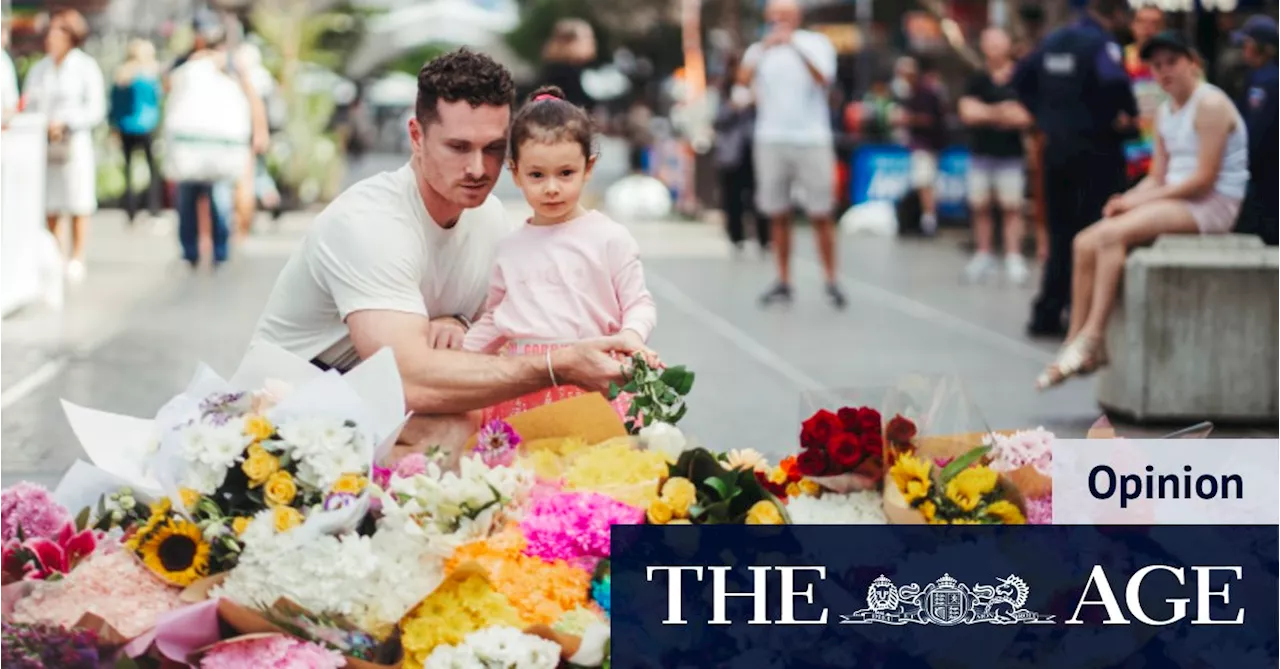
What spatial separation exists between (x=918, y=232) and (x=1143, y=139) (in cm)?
868

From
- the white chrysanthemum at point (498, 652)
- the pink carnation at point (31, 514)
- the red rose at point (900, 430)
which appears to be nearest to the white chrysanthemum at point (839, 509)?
the red rose at point (900, 430)

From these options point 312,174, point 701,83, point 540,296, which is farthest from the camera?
point 701,83

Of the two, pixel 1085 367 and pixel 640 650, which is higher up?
pixel 640 650

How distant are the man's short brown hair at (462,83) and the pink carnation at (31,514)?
1.06 meters

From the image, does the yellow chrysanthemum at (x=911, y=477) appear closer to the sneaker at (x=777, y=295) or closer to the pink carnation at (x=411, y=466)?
the pink carnation at (x=411, y=466)

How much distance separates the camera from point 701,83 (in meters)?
30.6

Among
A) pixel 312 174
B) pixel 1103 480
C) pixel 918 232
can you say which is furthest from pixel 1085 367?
pixel 312 174

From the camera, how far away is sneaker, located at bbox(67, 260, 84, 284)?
1417cm

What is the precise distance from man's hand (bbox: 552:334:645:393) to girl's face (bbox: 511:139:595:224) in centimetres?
38

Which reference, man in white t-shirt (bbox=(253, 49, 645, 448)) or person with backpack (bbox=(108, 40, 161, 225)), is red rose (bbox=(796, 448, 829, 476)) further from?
person with backpack (bbox=(108, 40, 161, 225))

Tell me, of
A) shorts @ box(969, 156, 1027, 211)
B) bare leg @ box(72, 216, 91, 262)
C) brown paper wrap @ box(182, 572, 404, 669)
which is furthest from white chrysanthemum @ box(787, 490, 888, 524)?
shorts @ box(969, 156, 1027, 211)

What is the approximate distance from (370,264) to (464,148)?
1.00 feet

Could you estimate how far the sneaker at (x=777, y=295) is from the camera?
43.5 ft

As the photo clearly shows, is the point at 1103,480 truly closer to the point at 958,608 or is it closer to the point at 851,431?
the point at 958,608
